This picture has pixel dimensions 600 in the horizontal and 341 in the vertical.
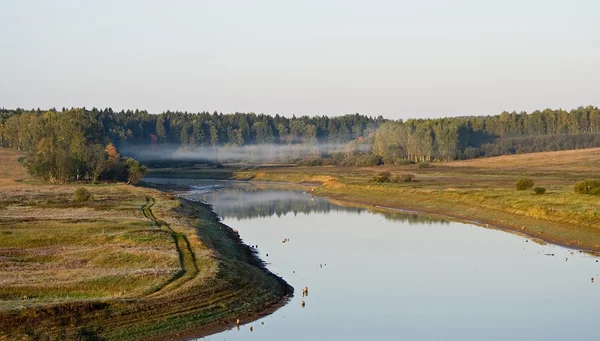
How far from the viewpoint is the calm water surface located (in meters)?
30.7

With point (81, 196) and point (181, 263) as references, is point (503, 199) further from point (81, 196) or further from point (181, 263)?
point (81, 196)

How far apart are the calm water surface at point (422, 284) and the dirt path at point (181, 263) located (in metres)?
4.68

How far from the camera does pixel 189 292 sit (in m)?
33.2

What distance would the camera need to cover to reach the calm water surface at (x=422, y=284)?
3073 cm

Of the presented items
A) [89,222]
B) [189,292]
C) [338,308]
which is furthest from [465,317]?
[89,222]

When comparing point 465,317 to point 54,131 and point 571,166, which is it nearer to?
point 571,166

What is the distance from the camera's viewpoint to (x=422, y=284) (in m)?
40.2

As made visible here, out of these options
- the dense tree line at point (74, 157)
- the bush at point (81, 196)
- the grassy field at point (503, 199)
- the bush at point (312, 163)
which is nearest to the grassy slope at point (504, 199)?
the grassy field at point (503, 199)

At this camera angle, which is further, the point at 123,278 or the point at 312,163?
the point at 312,163

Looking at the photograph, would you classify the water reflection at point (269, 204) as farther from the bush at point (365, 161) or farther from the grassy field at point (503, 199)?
the bush at point (365, 161)

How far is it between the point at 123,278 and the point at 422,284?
16.1 meters

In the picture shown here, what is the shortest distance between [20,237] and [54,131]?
100967mm

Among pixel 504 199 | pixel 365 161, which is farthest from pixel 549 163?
pixel 504 199

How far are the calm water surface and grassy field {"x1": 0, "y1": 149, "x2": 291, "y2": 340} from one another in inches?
80.0
